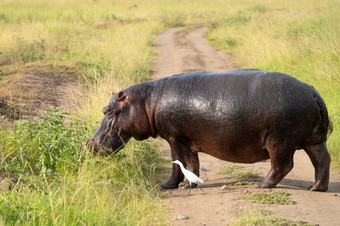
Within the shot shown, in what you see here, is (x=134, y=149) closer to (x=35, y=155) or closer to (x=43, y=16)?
(x=35, y=155)

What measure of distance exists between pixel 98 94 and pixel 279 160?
369 centimetres

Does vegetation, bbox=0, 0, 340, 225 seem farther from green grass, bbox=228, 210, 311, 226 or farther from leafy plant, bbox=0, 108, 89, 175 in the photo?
green grass, bbox=228, 210, 311, 226

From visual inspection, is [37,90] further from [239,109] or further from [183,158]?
[239,109]

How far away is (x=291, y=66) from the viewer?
1050 centimetres

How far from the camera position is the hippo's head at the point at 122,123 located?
527 cm

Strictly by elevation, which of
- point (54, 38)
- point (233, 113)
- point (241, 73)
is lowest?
point (54, 38)

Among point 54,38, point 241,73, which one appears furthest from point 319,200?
point 54,38

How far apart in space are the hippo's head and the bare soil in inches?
82.8

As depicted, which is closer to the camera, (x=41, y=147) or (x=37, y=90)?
(x=41, y=147)

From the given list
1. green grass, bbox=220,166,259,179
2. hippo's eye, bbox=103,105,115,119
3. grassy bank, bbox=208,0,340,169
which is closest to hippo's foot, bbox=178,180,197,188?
green grass, bbox=220,166,259,179

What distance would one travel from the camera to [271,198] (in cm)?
468

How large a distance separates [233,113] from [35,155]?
6.93 feet

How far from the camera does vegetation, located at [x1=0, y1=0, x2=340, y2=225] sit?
3996 millimetres

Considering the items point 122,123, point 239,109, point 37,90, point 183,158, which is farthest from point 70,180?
point 37,90
